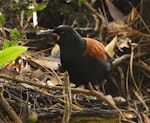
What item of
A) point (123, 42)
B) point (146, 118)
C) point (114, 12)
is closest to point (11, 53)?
point (146, 118)

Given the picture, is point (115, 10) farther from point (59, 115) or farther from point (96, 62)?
point (59, 115)

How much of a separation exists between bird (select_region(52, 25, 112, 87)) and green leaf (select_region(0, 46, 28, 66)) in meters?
0.98

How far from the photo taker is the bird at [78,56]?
322 cm

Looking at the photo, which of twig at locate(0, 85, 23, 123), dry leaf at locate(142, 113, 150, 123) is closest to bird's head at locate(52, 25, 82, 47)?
dry leaf at locate(142, 113, 150, 123)

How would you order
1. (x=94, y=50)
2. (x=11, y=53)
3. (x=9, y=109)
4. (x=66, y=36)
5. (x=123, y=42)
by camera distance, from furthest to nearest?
(x=123, y=42)
(x=94, y=50)
(x=66, y=36)
(x=9, y=109)
(x=11, y=53)


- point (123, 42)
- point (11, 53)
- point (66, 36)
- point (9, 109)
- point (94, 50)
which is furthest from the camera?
point (123, 42)

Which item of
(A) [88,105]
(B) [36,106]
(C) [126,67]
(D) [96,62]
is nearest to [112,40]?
(C) [126,67]

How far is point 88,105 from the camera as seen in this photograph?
2.95 metres

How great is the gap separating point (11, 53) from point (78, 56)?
1069 mm

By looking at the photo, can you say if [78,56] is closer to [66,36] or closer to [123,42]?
[66,36]

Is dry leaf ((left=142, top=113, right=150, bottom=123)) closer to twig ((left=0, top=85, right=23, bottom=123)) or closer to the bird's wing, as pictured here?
the bird's wing

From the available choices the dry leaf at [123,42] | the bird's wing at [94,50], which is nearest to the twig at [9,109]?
the bird's wing at [94,50]

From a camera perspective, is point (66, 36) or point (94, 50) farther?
point (94, 50)

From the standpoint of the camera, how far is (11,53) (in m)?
2.23
